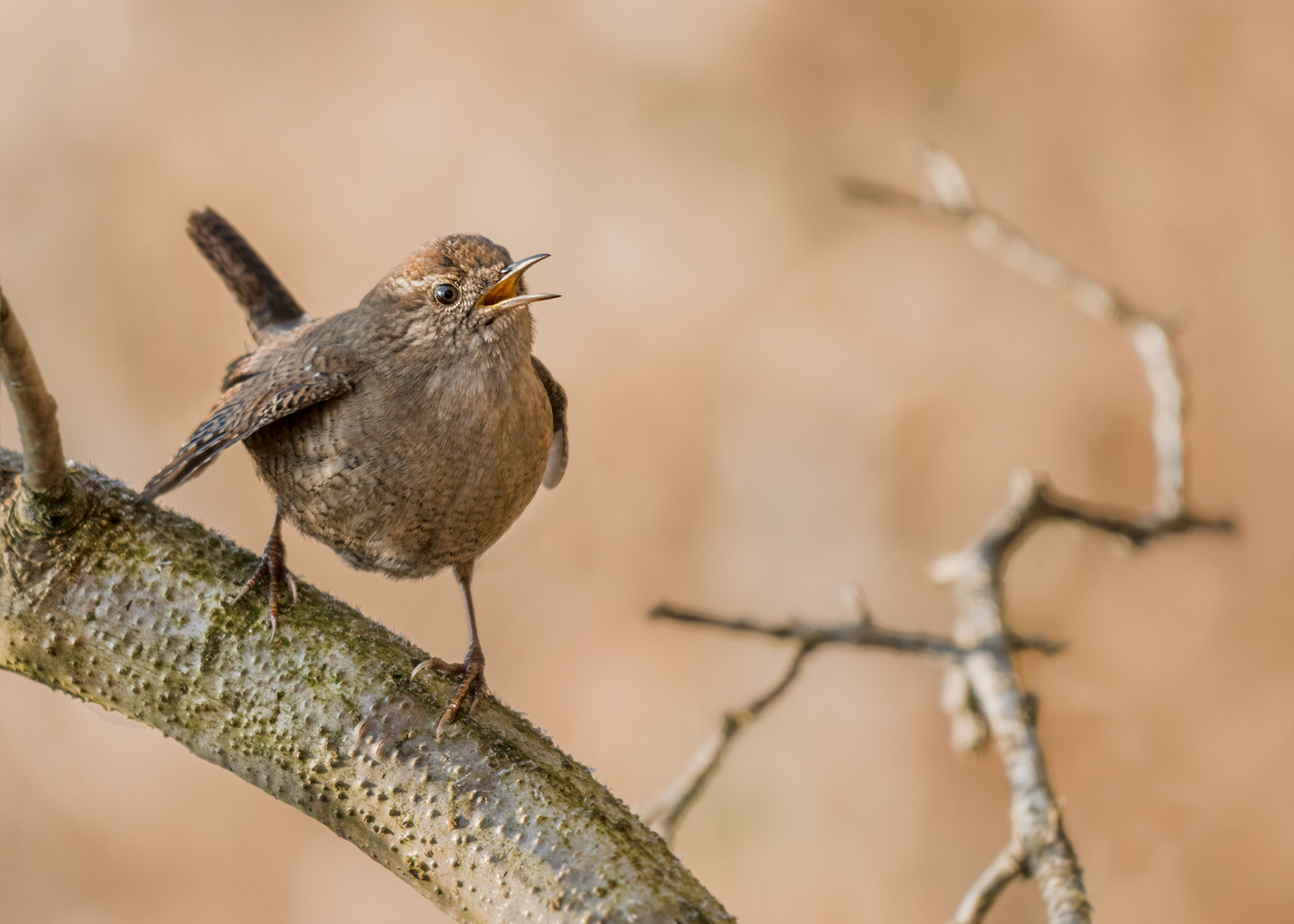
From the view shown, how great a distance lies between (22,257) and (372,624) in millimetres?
5857

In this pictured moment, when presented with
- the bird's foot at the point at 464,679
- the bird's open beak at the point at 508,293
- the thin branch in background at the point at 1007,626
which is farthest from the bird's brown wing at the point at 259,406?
the thin branch in background at the point at 1007,626

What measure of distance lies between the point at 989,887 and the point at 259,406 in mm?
1768

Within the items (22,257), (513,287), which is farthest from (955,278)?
(22,257)

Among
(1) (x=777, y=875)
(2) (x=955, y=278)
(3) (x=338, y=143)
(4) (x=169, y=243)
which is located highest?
(2) (x=955, y=278)

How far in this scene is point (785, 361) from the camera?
5656mm

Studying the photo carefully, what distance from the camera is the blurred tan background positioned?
15.4 ft

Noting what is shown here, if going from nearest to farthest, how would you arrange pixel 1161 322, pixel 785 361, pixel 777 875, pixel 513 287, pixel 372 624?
pixel 372 624 < pixel 513 287 < pixel 1161 322 < pixel 777 875 < pixel 785 361

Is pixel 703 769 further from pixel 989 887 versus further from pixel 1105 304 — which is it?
pixel 1105 304

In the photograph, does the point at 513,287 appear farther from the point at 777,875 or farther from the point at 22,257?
the point at 22,257

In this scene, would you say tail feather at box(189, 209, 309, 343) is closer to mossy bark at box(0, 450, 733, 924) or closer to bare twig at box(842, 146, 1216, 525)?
mossy bark at box(0, 450, 733, 924)

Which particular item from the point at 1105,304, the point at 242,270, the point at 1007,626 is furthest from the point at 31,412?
the point at 1105,304

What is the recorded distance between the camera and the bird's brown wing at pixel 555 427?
8.25 ft

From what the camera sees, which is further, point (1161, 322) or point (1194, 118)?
point (1194, 118)

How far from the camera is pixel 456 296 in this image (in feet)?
7.79
